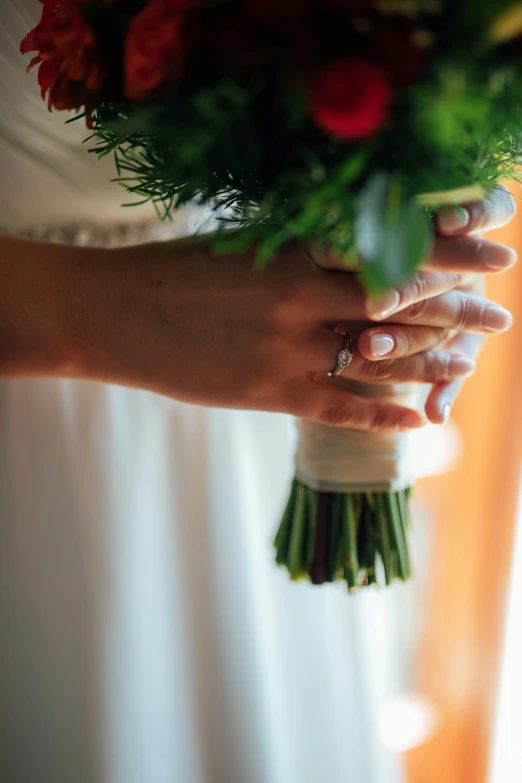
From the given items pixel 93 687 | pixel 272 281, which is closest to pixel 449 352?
pixel 272 281

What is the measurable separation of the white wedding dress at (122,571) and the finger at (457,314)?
26 cm

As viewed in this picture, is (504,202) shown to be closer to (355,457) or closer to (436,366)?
(436,366)

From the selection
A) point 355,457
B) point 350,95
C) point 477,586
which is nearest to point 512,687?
point 477,586

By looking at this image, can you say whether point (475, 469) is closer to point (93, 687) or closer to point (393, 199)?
point (93, 687)

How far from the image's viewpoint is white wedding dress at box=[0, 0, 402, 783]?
64cm

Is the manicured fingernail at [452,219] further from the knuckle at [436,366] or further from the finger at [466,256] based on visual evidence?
the knuckle at [436,366]

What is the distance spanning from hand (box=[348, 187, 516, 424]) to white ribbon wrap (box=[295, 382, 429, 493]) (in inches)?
1.4

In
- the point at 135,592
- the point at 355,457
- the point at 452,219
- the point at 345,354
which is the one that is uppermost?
the point at 452,219

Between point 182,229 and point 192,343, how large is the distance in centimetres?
22

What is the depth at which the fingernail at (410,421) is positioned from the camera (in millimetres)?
562

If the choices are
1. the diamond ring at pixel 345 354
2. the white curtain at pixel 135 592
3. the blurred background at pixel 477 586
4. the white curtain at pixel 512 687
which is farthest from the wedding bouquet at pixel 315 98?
the white curtain at pixel 512 687

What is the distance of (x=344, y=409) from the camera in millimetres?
548

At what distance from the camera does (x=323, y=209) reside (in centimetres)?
31

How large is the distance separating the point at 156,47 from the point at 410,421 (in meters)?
0.38
